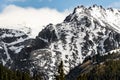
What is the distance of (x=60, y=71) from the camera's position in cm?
12088

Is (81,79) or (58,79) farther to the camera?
(81,79)

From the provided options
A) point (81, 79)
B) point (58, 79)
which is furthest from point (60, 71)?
point (81, 79)

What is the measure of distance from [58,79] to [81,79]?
163 ft

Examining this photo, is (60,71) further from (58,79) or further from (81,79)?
(81,79)

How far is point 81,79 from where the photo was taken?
171625 millimetres

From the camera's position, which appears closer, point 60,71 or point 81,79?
point 60,71

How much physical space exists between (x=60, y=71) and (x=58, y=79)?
9.79 ft

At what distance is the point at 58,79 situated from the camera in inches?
4833
